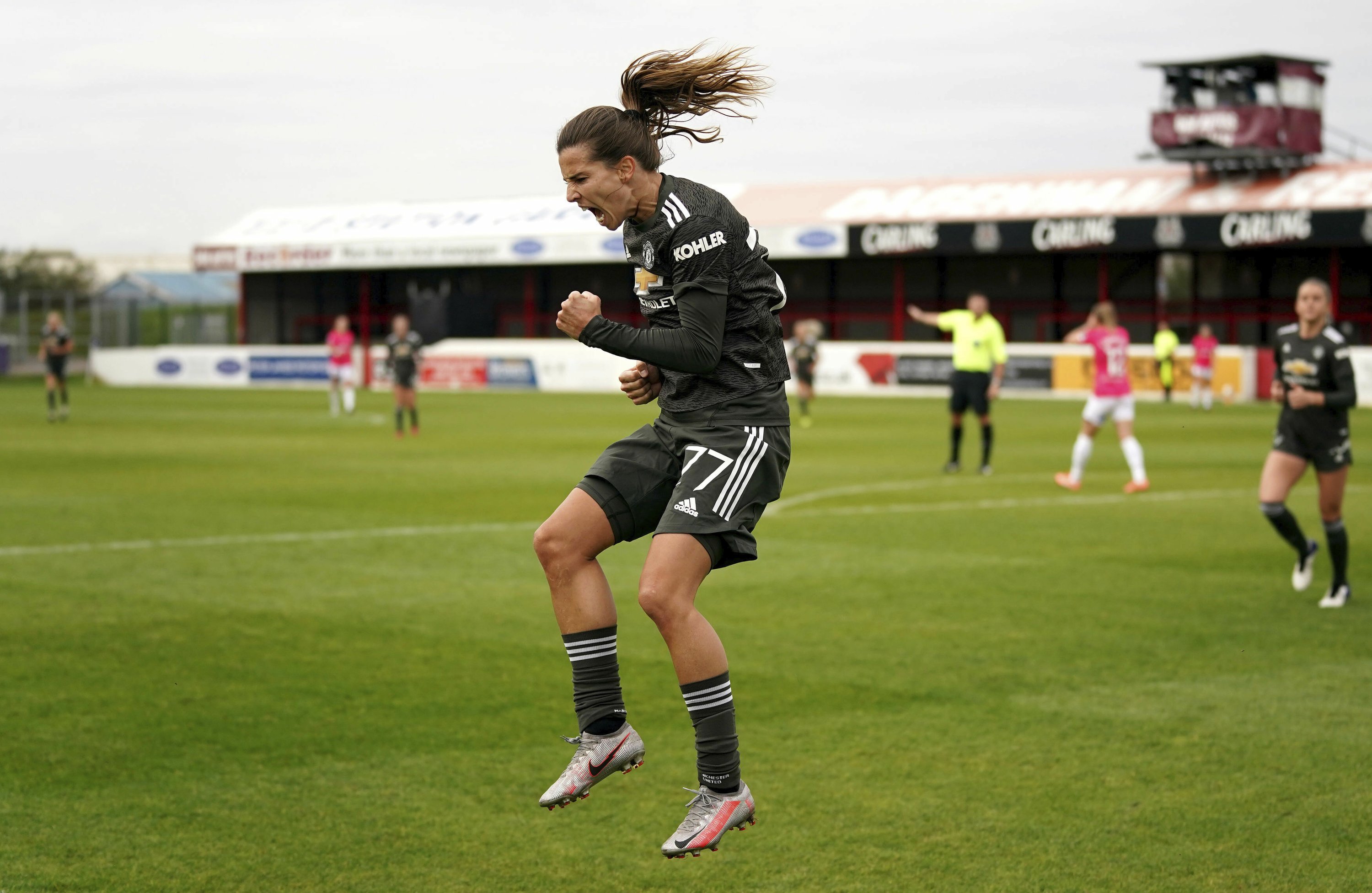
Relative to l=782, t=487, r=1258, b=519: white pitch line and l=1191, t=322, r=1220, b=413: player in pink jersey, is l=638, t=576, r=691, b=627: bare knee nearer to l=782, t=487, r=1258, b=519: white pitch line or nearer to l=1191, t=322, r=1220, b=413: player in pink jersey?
l=782, t=487, r=1258, b=519: white pitch line

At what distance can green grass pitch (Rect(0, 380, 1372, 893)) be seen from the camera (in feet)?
19.1

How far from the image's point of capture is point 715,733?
16.1ft

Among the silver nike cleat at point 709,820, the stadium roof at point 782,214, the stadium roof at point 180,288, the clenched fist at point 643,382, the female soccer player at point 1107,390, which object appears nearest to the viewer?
the silver nike cleat at point 709,820

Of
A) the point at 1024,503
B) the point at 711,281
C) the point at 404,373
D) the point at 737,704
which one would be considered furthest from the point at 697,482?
the point at 404,373

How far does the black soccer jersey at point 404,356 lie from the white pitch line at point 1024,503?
1326cm

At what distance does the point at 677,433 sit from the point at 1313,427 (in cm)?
736

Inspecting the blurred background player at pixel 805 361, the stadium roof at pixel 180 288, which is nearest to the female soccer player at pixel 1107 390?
the blurred background player at pixel 805 361

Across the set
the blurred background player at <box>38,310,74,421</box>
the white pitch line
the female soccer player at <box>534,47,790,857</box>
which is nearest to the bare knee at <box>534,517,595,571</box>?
the female soccer player at <box>534,47,790,857</box>

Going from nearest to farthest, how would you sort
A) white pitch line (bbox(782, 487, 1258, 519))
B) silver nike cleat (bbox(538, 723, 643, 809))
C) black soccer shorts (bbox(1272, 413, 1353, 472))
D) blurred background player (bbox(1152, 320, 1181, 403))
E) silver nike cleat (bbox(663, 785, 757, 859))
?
silver nike cleat (bbox(663, 785, 757, 859)) → silver nike cleat (bbox(538, 723, 643, 809)) → black soccer shorts (bbox(1272, 413, 1353, 472)) → white pitch line (bbox(782, 487, 1258, 519)) → blurred background player (bbox(1152, 320, 1181, 403))

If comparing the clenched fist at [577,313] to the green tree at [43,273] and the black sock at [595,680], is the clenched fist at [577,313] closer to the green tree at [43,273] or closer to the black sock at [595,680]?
the black sock at [595,680]

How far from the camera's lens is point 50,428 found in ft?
100

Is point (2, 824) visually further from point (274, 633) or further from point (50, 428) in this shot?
point (50, 428)

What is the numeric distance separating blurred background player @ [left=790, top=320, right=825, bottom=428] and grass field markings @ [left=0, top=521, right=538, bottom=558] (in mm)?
17174

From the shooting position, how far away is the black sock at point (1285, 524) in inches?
448
